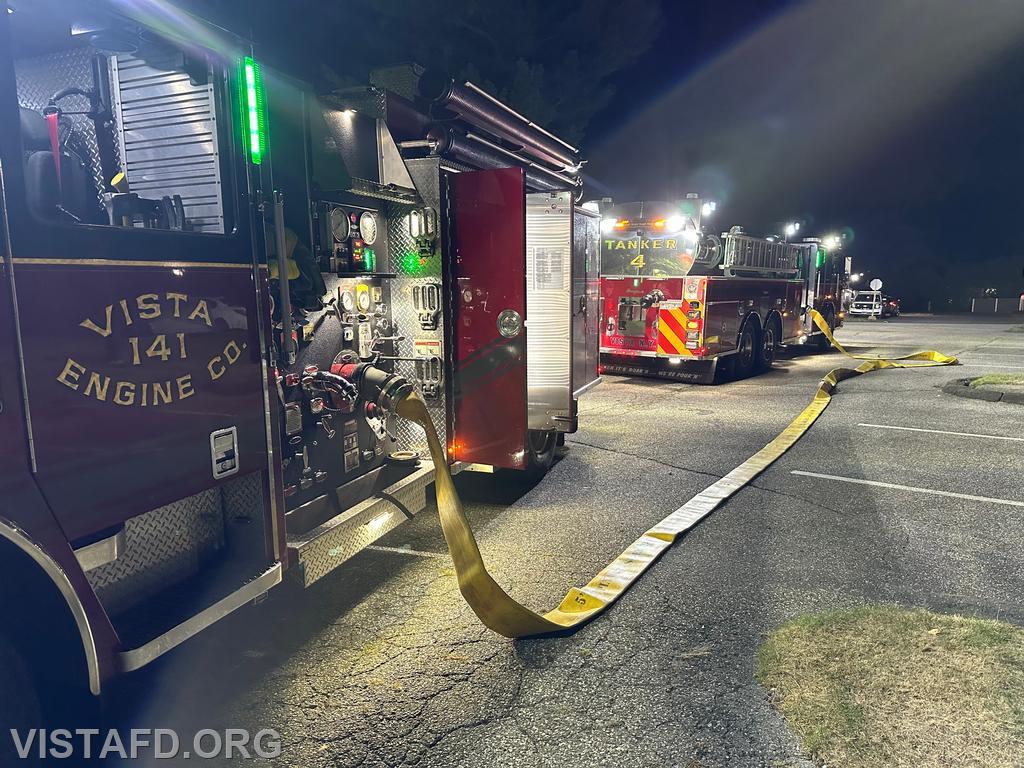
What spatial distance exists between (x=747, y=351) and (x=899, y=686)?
421 inches

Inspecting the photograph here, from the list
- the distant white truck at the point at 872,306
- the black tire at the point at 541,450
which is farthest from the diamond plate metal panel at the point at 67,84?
the distant white truck at the point at 872,306

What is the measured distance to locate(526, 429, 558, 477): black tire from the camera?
594 centimetres

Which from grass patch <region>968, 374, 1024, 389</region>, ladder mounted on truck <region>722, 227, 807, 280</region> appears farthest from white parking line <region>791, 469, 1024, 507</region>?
ladder mounted on truck <region>722, 227, 807, 280</region>

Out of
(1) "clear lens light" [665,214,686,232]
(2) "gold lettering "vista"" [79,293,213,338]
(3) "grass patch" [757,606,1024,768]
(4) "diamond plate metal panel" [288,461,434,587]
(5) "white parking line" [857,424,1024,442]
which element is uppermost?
(1) "clear lens light" [665,214,686,232]

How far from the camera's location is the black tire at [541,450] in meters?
5.94

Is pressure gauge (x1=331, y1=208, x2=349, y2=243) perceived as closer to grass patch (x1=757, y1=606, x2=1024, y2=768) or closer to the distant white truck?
grass patch (x1=757, y1=606, x2=1024, y2=768)

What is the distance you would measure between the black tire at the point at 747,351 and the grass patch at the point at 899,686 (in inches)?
373

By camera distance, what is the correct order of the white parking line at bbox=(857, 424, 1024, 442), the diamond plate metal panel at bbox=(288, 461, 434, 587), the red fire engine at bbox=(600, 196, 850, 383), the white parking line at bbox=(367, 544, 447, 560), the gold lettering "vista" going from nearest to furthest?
the gold lettering "vista", the diamond plate metal panel at bbox=(288, 461, 434, 587), the white parking line at bbox=(367, 544, 447, 560), the white parking line at bbox=(857, 424, 1024, 442), the red fire engine at bbox=(600, 196, 850, 383)

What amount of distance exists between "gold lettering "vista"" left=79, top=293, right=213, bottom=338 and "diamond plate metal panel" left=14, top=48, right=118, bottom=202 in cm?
91

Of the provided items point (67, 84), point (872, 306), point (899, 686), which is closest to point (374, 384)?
point (67, 84)

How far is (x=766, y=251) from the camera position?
13.2 meters

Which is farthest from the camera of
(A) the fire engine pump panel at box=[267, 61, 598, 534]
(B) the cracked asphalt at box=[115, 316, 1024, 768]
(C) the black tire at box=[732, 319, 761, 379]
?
(C) the black tire at box=[732, 319, 761, 379]

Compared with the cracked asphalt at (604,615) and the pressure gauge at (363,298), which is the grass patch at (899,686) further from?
the pressure gauge at (363,298)

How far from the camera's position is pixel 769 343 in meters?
14.1
